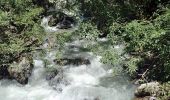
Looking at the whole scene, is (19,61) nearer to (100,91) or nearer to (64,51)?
(64,51)

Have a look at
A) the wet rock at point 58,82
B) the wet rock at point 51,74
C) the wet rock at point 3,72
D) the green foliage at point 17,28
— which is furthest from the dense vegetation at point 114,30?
the wet rock at point 58,82

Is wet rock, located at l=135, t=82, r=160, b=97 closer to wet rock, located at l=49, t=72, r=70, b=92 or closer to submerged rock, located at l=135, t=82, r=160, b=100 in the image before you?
submerged rock, located at l=135, t=82, r=160, b=100

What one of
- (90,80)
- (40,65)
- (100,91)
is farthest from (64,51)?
(100,91)

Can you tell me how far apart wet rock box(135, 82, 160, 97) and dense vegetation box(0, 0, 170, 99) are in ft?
1.10

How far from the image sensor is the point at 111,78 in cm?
1273

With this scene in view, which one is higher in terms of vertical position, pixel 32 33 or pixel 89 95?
pixel 32 33

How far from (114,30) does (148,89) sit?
2.33 meters

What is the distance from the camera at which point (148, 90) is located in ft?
35.9

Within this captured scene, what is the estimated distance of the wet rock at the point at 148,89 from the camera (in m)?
10.8

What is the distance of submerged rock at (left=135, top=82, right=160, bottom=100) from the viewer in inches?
426

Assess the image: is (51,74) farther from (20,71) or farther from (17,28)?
(17,28)

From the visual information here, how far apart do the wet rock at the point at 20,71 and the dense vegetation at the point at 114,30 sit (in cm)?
43

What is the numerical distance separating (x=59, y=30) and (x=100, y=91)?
4.73 meters

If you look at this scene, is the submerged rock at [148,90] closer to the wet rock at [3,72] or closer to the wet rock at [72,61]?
the wet rock at [72,61]
